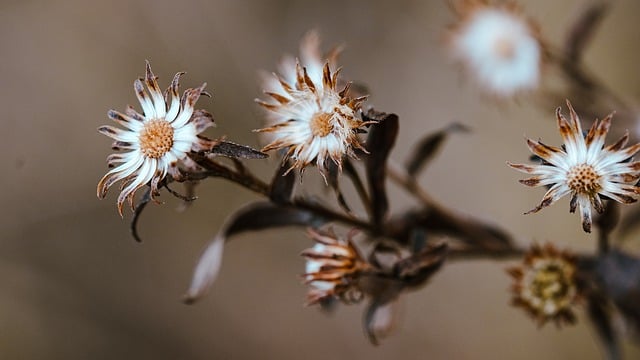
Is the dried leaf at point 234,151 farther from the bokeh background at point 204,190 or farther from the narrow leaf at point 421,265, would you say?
the bokeh background at point 204,190

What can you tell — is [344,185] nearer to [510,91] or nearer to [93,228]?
[93,228]

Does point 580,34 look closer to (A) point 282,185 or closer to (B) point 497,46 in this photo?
(B) point 497,46

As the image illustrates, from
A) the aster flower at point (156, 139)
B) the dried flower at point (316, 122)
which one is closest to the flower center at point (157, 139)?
the aster flower at point (156, 139)

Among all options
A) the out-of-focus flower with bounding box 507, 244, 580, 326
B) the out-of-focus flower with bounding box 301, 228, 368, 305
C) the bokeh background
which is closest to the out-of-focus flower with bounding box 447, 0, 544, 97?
the out-of-focus flower with bounding box 507, 244, 580, 326

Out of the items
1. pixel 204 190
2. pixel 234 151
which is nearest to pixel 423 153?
pixel 234 151

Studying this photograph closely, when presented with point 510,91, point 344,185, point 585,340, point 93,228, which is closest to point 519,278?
point 510,91
